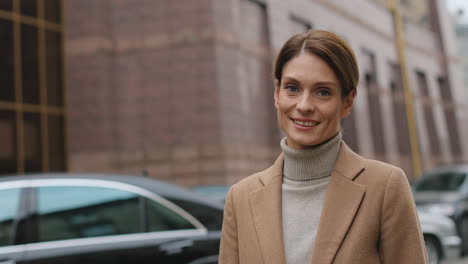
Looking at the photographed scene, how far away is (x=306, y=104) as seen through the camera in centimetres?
190

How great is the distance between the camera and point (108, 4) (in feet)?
63.4

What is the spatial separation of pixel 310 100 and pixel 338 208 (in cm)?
35

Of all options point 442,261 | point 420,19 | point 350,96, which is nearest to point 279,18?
point 442,261

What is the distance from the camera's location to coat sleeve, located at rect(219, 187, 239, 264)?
211 cm

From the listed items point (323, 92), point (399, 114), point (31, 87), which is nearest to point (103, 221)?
point (323, 92)

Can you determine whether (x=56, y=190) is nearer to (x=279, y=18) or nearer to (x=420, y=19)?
(x=279, y=18)

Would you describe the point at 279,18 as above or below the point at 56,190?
above

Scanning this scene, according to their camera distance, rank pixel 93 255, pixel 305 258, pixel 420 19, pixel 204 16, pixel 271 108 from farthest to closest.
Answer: pixel 420 19 → pixel 271 108 → pixel 204 16 → pixel 93 255 → pixel 305 258

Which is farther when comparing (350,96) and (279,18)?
(279,18)

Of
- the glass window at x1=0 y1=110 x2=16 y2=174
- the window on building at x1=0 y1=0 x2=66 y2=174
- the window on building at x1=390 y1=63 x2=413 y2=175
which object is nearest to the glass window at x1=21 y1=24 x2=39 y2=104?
the window on building at x1=0 y1=0 x2=66 y2=174

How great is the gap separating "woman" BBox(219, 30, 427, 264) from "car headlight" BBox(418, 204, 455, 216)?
8.31 metres

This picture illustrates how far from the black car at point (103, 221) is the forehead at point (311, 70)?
8.54ft

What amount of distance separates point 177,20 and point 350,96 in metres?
16.9

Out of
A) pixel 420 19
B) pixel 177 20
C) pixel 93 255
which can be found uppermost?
pixel 420 19
